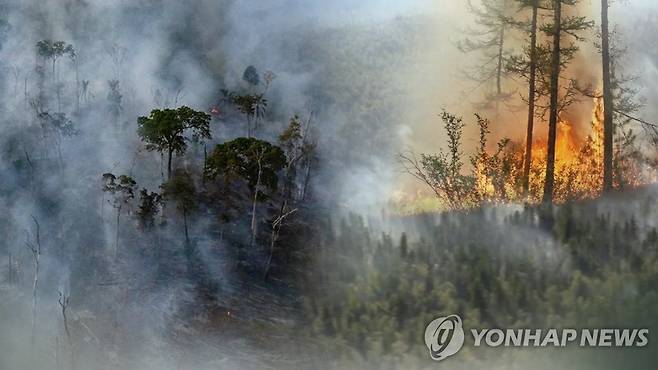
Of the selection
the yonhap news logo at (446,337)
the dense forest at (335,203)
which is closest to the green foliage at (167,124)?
the dense forest at (335,203)

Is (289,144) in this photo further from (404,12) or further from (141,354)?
(404,12)

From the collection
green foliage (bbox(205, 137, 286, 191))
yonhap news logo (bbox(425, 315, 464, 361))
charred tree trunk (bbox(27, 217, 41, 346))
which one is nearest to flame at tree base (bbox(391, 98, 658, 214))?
green foliage (bbox(205, 137, 286, 191))

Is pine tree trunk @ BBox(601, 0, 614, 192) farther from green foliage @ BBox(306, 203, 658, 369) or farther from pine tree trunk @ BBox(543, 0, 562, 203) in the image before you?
green foliage @ BBox(306, 203, 658, 369)

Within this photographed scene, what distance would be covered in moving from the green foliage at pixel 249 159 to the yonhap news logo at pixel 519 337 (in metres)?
10.9

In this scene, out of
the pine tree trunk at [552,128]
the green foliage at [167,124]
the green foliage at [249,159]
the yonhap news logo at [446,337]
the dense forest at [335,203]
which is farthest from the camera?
the green foliage at [167,124]

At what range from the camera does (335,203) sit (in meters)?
35.2

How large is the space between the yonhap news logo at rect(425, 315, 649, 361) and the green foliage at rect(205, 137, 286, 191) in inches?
427

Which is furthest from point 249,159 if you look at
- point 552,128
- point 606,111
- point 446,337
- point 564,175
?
point 606,111

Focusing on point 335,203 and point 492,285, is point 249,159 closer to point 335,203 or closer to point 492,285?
point 335,203

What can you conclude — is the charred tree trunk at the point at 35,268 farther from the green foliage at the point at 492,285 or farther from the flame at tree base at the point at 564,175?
the flame at tree base at the point at 564,175

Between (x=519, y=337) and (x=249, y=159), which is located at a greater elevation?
(x=249, y=159)

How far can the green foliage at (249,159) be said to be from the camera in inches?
1166

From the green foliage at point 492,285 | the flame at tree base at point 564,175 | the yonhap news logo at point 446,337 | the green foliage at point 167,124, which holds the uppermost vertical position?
the green foliage at point 167,124

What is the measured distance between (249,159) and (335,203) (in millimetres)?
6904
